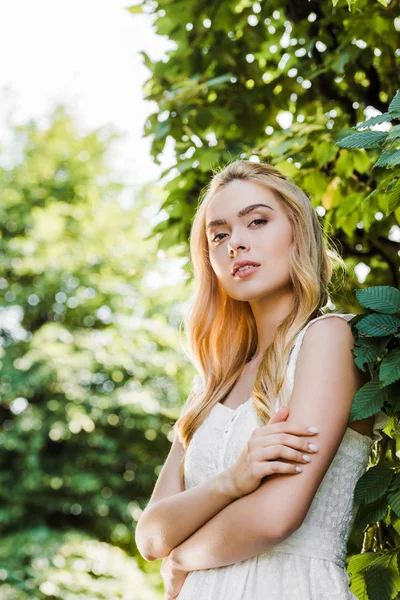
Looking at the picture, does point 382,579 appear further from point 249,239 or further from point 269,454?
point 249,239

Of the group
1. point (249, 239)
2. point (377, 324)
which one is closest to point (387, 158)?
point (377, 324)

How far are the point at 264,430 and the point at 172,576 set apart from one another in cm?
46

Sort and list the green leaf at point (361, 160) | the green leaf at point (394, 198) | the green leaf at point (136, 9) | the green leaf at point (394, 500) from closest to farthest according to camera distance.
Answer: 1. the green leaf at point (394, 500)
2. the green leaf at point (394, 198)
3. the green leaf at point (361, 160)
4. the green leaf at point (136, 9)

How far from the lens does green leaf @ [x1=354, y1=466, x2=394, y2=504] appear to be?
1.52 m

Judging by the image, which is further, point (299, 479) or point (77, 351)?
point (77, 351)

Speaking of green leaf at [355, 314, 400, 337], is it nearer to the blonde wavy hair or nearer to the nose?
the blonde wavy hair

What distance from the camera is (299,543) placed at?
62.4 inches

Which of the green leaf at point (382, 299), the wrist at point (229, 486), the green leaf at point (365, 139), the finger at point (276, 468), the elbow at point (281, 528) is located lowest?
the elbow at point (281, 528)

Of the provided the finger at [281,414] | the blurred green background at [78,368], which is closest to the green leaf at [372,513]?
the finger at [281,414]

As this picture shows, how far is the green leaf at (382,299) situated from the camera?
1.53 meters

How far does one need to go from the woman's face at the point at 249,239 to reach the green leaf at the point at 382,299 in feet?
0.92

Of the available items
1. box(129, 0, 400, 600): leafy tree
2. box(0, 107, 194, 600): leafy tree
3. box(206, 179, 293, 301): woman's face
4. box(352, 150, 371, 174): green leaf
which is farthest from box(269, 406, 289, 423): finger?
box(0, 107, 194, 600): leafy tree

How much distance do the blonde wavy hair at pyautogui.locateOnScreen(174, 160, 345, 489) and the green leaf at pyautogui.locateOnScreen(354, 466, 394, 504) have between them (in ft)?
0.75

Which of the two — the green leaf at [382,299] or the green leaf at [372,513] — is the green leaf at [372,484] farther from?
the green leaf at [382,299]
